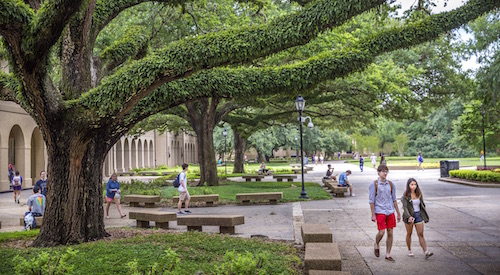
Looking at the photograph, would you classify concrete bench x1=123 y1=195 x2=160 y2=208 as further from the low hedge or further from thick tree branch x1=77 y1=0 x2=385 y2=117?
A: the low hedge

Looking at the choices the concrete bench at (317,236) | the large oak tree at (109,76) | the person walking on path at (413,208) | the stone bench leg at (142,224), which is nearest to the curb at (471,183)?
the large oak tree at (109,76)

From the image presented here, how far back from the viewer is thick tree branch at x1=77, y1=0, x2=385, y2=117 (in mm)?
8219

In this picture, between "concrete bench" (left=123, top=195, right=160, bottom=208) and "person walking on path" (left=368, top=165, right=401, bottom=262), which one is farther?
"concrete bench" (left=123, top=195, right=160, bottom=208)

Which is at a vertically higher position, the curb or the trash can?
the trash can

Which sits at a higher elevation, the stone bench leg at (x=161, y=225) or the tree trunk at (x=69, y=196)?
the tree trunk at (x=69, y=196)

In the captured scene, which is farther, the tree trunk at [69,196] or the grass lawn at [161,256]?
the tree trunk at [69,196]

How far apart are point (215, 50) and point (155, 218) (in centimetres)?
528

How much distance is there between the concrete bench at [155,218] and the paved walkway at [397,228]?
434 mm

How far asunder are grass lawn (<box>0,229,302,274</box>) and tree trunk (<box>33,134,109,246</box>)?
2.02ft

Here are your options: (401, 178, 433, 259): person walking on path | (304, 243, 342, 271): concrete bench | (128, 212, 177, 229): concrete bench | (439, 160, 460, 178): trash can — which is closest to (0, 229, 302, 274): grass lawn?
(304, 243, 342, 271): concrete bench

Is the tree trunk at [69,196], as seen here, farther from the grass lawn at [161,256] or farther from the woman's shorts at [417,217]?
the woman's shorts at [417,217]

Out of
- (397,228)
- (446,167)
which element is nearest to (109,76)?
(397,228)

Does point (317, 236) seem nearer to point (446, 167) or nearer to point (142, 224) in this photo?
point (142, 224)

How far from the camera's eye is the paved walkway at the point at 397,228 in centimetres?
755
